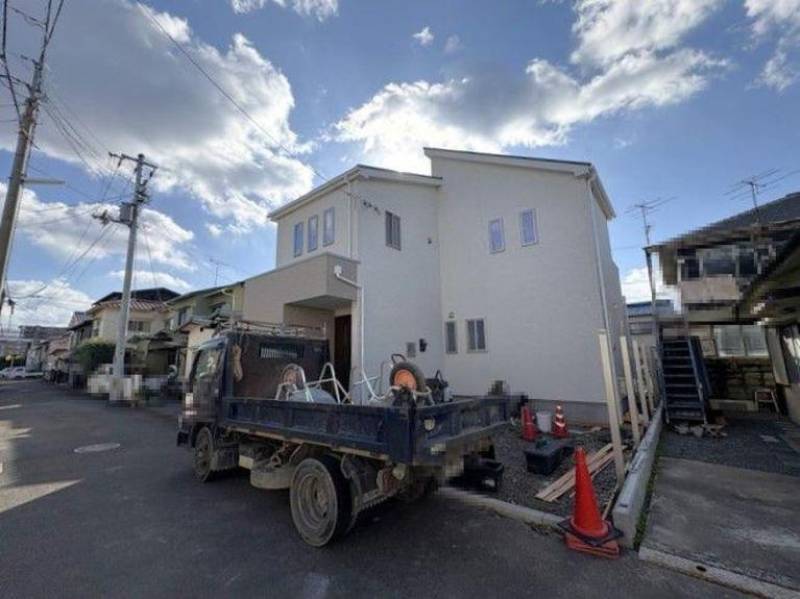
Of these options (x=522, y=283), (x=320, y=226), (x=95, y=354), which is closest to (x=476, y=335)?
(x=522, y=283)

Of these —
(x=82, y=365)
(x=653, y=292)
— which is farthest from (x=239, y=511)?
(x=82, y=365)

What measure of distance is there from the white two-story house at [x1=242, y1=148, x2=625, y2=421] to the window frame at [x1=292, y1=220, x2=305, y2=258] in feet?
0.18

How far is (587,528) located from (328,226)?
395 inches

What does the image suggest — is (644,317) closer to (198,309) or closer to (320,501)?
(320,501)

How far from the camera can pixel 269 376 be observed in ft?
20.3

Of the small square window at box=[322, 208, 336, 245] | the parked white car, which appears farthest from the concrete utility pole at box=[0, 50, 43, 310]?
the parked white car

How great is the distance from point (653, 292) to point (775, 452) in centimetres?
577

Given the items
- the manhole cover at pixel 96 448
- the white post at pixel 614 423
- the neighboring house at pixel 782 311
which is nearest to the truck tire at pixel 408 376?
the white post at pixel 614 423

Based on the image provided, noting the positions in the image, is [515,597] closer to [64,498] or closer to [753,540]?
[753,540]

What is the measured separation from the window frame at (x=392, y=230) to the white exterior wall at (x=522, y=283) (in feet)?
6.37

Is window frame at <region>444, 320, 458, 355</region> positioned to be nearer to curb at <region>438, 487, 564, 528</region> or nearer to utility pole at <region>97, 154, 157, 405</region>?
curb at <region>438, 487, 564, 528</region>

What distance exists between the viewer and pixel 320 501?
157 inches

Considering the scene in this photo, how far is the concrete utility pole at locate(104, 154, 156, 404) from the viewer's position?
54.3 ft

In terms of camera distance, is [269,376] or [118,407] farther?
[118,407]
